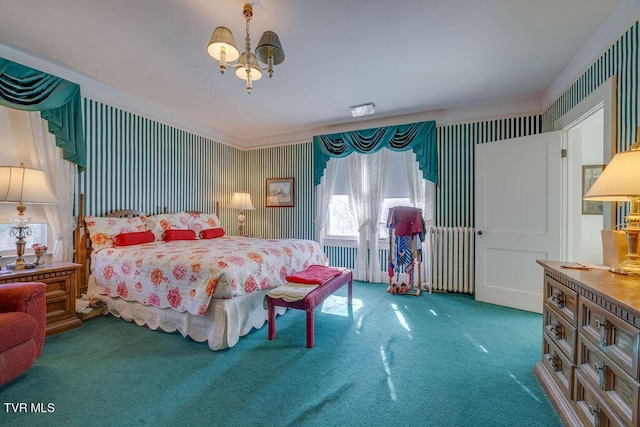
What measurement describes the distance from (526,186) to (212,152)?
480cm

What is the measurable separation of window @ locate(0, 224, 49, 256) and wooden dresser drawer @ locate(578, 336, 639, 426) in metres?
4.54

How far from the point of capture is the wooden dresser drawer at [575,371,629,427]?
113 cm

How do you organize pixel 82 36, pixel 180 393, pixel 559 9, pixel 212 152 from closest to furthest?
pixel 180 393, pixel 559 9, pixel 82 36, pixel 212 152

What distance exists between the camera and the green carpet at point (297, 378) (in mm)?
1532

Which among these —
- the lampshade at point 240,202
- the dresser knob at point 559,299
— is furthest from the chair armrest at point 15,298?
the dresser knob at point 559,299

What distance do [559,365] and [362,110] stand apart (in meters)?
3.49

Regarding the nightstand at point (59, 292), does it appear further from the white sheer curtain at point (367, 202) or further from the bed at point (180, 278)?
the white sheer curtain at point (367, 202)

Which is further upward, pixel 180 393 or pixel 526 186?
pixel 526 186

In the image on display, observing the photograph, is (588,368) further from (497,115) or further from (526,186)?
(497,115)

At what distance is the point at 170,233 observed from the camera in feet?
11.9

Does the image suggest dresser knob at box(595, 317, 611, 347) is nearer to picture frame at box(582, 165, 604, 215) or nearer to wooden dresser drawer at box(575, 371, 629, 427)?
wooden dresser drawer at box(575, 371, 629, 427)

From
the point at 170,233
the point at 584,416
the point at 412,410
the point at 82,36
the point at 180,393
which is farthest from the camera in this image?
the point at 170,233

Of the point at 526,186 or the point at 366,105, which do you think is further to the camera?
the point at 366,105

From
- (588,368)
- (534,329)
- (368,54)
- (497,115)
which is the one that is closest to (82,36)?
(368,54)
